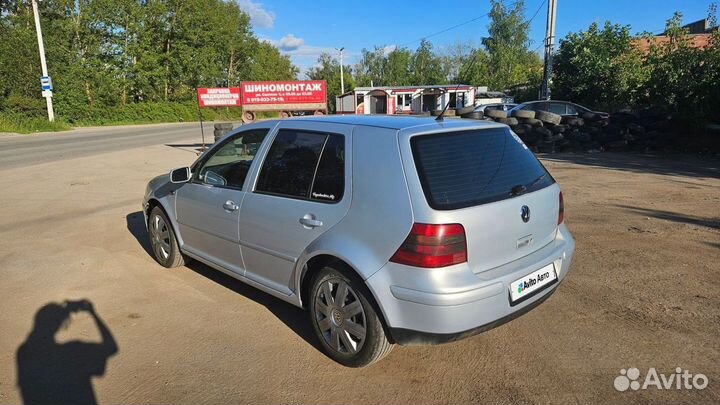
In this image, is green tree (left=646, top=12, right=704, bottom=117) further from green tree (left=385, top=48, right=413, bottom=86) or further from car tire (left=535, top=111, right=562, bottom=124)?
green tree (left=385, top=48, right=413, bottom=86)

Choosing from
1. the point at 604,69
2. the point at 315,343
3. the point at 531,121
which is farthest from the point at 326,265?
the point at 604,69

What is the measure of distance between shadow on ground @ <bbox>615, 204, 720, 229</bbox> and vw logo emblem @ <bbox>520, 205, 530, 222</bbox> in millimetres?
4399

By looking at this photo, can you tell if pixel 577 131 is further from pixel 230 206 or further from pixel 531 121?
pixel 230 206

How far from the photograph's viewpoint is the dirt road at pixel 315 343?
3006 mm

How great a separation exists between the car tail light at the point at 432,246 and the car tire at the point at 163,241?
10.2ft

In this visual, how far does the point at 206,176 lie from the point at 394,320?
2447mm

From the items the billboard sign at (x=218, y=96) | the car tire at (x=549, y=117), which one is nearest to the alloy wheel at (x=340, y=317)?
the car tire at (x=549, y=117)

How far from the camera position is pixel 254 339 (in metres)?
3.67

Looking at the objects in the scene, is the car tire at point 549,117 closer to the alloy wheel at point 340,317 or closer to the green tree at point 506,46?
the alloy wheel at point 340,317

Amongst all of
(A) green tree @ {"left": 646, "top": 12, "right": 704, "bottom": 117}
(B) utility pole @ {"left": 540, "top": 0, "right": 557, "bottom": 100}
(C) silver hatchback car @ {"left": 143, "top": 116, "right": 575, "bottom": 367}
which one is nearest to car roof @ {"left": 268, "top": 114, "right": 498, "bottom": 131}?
(C) silver hatchback car @ {"left": 143, "top": 116, "right": 575, "bottom": 367}

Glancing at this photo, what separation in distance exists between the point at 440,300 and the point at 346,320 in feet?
2.39

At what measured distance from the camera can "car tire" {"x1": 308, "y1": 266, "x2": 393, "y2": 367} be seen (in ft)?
9.96

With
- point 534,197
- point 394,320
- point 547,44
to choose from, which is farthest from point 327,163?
point 547,44

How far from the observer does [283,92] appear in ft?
64.2
